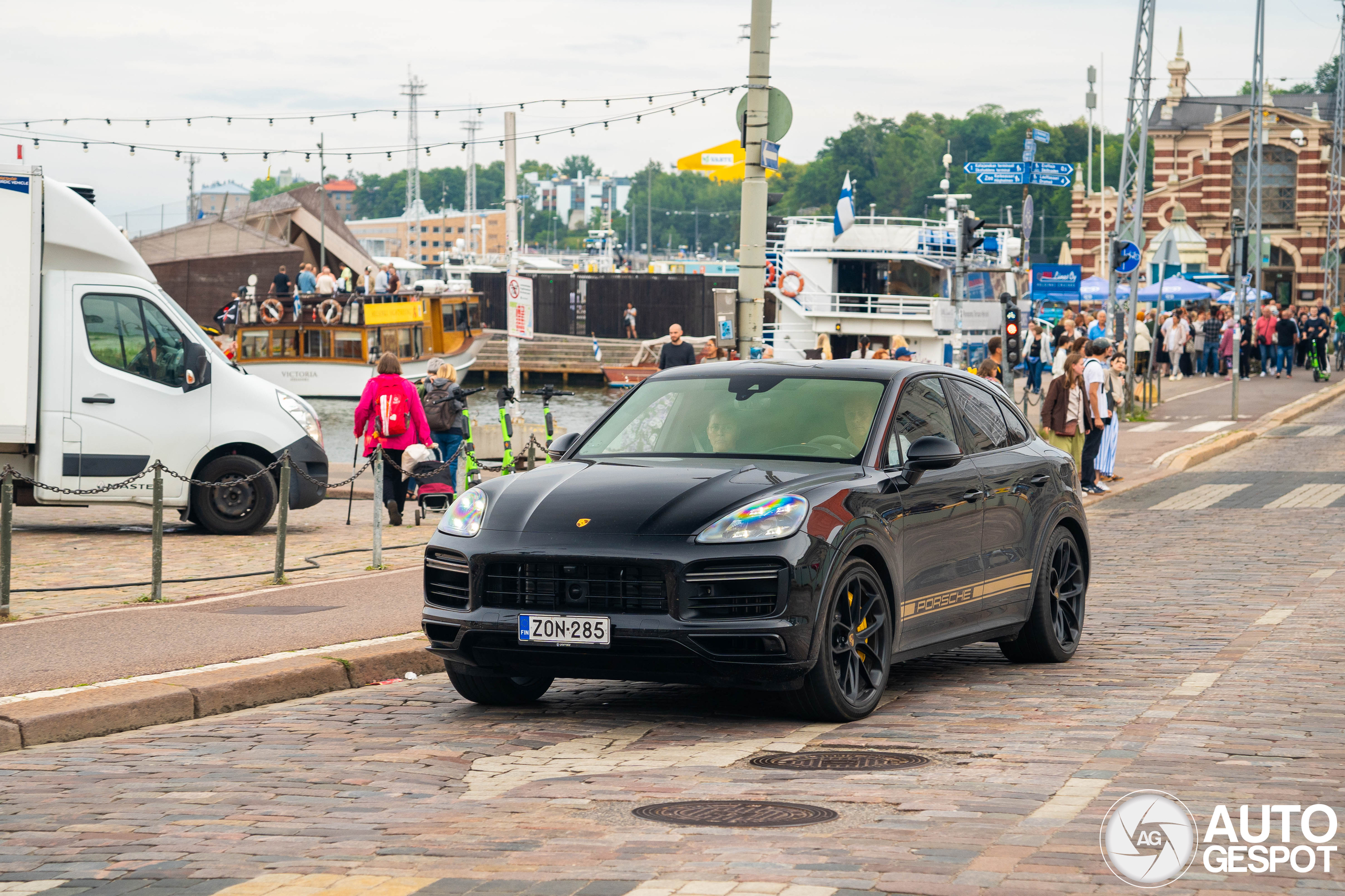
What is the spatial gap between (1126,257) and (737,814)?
2551 cm

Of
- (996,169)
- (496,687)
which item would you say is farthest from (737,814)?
(996,169)

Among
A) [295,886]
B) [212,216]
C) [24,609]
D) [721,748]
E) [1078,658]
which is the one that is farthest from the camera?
[212,216]

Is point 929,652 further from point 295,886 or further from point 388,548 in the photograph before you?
point 388,548

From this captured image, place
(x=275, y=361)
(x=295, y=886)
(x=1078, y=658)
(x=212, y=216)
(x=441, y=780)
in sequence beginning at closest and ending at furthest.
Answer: (x=295, y=886) → (x=441, y=780) → (x=1078, y=658) → (x=275, y=361) → (x=212, y=216)

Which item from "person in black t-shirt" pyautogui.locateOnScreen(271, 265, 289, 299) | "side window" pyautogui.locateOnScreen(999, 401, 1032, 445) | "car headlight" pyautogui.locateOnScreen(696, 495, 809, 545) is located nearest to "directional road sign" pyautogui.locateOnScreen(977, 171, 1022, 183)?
"side window" pyautogui.locateOnScreen(999, 401, 1032, 445)

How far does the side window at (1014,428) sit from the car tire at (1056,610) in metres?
0.56

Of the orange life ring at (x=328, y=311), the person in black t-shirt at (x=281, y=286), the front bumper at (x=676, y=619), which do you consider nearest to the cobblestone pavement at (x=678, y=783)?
the front bumper at (x=676, y=619)

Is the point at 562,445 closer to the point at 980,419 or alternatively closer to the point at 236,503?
the point at 980,419

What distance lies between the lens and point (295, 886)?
496 cm

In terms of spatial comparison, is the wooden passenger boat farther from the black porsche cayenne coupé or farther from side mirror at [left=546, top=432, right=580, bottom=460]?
the black porsche cayenne coupé

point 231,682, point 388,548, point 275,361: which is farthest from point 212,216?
point 231,682

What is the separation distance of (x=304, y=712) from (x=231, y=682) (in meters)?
0.41

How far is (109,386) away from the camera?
15.8m

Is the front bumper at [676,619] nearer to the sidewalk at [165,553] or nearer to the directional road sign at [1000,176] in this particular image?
the sidewalk at [165,553]
